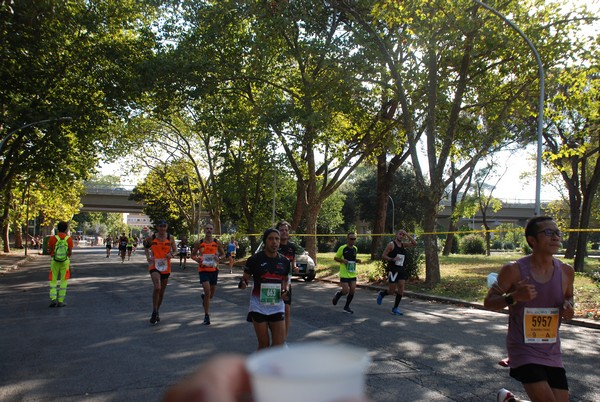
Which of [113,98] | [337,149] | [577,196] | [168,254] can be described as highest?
[113,98]

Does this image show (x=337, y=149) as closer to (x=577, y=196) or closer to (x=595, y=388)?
(x=577, y=196)

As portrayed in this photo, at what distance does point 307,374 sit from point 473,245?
5128cm

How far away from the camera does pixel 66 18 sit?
77.7ft

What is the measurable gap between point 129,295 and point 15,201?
1578 inches

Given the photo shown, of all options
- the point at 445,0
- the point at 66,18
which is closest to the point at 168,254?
the point at 445,0

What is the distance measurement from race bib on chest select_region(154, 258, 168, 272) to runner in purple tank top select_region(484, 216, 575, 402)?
743 centimetres

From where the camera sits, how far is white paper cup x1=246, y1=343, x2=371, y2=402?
77cm

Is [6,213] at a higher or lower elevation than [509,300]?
higher

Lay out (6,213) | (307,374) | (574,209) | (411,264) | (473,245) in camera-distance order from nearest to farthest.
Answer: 1. (307,374)
2. (411,264)
3. (574,209)
4. (6,213)
5. (473,245)

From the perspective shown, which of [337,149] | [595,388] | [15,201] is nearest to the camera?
[595,388]

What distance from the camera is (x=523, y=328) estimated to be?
3.85 meters

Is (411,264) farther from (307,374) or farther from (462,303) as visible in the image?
(307,374)

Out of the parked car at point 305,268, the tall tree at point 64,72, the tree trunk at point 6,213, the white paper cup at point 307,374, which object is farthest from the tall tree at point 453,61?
the tree trunk at point 6,213

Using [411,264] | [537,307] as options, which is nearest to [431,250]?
[411,264]
